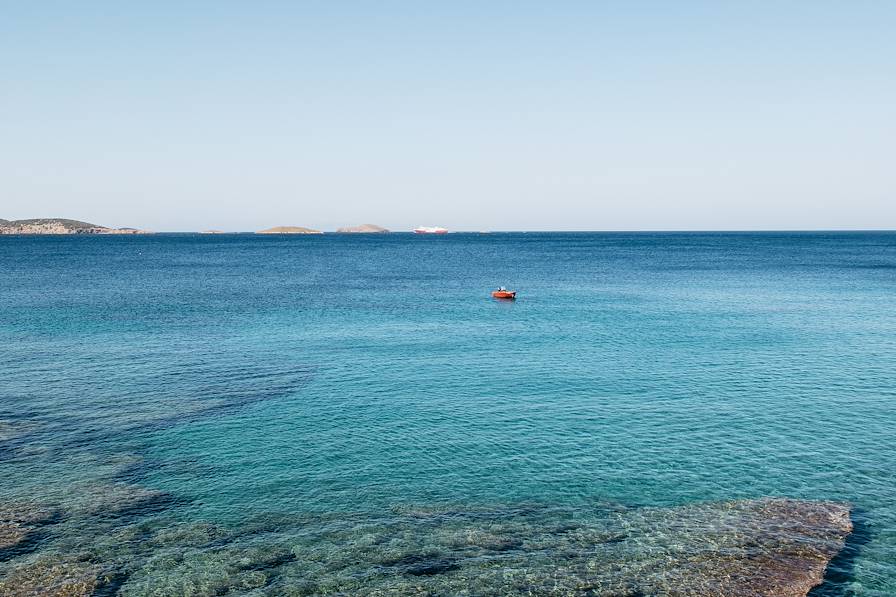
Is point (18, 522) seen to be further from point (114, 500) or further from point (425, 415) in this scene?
point (425, 415)

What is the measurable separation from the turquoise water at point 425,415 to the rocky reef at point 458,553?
12.6 inches

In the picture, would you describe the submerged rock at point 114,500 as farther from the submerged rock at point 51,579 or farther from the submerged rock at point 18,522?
the submerged rock at point 51,579

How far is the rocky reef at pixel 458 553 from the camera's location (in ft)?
71.1

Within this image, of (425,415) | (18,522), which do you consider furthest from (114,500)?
(425,415)

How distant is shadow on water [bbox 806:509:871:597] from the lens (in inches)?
850

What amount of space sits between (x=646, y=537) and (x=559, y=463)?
7590mm

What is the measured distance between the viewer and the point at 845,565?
23031 mm

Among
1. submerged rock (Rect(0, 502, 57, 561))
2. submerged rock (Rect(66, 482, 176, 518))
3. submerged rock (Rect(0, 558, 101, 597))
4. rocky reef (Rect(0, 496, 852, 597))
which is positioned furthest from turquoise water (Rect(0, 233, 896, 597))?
submerged rock (Rect(0, 558, 101, 597))

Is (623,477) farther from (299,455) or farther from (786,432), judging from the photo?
(299,455)

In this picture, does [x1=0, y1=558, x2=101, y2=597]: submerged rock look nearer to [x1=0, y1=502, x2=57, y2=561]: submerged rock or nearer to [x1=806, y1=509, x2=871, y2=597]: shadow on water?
[x1=0, y1=502, x2=57, y2=561]: submerged rock

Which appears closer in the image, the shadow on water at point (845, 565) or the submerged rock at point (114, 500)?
the shadow on water at point (845, 565)

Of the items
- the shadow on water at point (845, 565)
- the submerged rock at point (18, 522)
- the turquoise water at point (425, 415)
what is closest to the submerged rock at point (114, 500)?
the turquoise water at point (425, 415)

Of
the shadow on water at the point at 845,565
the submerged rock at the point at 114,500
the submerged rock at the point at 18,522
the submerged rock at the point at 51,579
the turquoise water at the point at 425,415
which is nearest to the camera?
the submerged rock at the point at 51,579

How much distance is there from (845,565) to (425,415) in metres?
24.0
